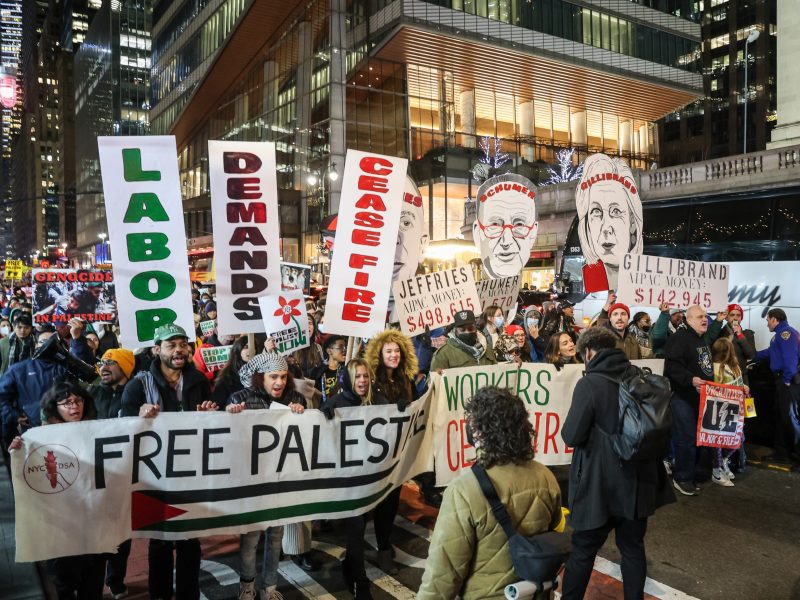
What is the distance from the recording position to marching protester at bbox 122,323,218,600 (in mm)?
4008

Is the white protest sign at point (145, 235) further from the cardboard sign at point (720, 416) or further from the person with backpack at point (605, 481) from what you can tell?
the cardboard sign at point (720, 416)

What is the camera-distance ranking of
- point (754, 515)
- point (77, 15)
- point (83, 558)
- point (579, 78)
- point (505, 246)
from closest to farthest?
1. point (83, 558)
2. point (754, 515)
3. point (505, 246)
4. point (579, 78)
5. point (77, 15)

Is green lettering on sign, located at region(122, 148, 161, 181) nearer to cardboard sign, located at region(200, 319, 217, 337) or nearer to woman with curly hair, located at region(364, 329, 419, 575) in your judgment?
woman with curly hair, located at region(364, 329, 419, 575)

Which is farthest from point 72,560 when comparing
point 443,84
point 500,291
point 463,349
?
point 443,84

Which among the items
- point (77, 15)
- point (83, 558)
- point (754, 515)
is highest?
point (77, 15)

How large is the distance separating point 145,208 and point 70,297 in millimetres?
5849

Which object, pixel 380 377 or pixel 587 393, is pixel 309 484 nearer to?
pixel 380 377

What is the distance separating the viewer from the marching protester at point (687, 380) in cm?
674

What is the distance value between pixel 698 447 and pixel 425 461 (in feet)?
12.1

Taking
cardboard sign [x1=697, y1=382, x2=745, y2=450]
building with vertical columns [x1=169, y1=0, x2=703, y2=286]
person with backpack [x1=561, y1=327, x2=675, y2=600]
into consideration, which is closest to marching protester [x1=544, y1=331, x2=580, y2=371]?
cardboard sign [x1=697, y1=382, x2=745, y2=450]

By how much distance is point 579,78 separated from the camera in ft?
143

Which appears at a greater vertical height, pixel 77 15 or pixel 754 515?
pixel 77 15

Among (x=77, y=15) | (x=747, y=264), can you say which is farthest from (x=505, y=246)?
(x=77, y=15)

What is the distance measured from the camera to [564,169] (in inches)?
1726
